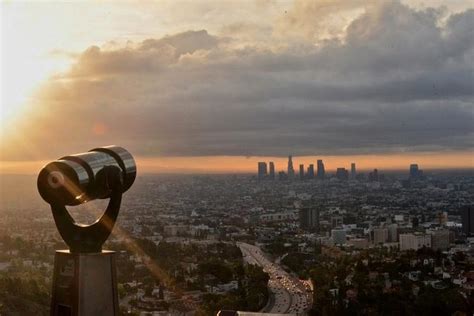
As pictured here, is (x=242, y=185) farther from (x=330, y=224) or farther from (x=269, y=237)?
(x=269, y=237)

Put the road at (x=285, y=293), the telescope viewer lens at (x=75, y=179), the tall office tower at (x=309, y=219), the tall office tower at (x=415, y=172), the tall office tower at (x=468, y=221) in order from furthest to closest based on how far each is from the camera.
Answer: the tall office tower at (x=415, y=172) < the tall office tower at (x=309, y=219) < the tall office tower at (x=468, y=221) < the road at (x=285, y=293) < the telescope viewer lens at (x=75, y=179)

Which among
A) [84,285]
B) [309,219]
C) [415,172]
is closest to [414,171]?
[415,172]

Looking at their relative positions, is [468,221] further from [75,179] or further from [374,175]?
[374,175]

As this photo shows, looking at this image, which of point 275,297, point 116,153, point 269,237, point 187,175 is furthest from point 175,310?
point 187,175

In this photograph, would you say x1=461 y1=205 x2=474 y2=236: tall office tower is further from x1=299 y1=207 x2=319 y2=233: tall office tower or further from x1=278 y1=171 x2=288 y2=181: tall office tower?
x1=278 y1=171 x2=288 y2=181: tall office tower

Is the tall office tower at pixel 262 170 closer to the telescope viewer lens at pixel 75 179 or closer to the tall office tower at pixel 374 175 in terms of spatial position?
the tall office tower at pixel 374 175

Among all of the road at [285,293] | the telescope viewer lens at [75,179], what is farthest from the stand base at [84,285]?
the road at [285,293]
